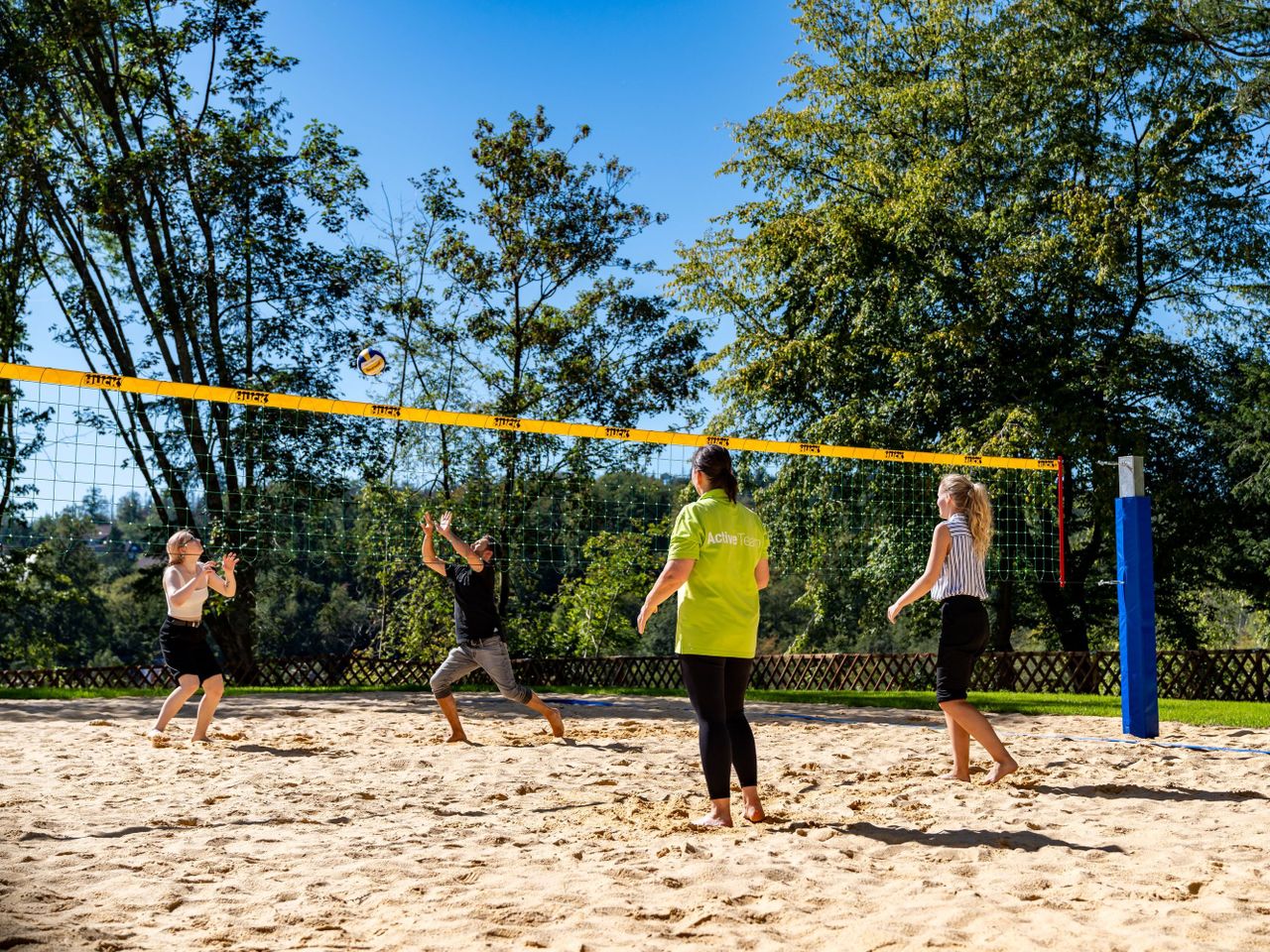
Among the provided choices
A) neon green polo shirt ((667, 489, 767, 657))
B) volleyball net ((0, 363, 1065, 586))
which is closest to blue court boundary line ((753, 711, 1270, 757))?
neon green polo shirt ((667, 489, 767, 657))

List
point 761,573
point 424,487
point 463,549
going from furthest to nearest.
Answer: point 424,487 → point 463,549 → point 761,573

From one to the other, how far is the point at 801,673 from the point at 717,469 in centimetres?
1281

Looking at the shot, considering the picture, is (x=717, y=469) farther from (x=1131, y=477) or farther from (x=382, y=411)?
(x=382, y=411)

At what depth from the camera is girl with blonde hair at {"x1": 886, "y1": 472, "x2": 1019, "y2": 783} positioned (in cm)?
562

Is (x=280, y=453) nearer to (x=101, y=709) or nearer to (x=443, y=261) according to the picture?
(x=443, y=261)

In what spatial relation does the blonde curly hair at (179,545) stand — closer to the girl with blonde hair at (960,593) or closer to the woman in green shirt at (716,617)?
the woman in green shirt at (716,617)

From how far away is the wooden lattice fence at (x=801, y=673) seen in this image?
15594 mm

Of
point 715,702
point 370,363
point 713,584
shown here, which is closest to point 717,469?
point 713,584

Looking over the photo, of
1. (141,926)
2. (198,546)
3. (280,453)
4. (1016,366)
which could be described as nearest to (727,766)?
(141,926)

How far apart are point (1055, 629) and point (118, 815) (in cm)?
1897

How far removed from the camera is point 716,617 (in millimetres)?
4625

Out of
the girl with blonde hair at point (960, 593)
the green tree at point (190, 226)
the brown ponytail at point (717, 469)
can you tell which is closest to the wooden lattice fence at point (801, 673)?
the green tree at point (190, 226)

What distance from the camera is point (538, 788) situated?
586cm

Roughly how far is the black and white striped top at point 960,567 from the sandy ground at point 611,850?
0.97 m
